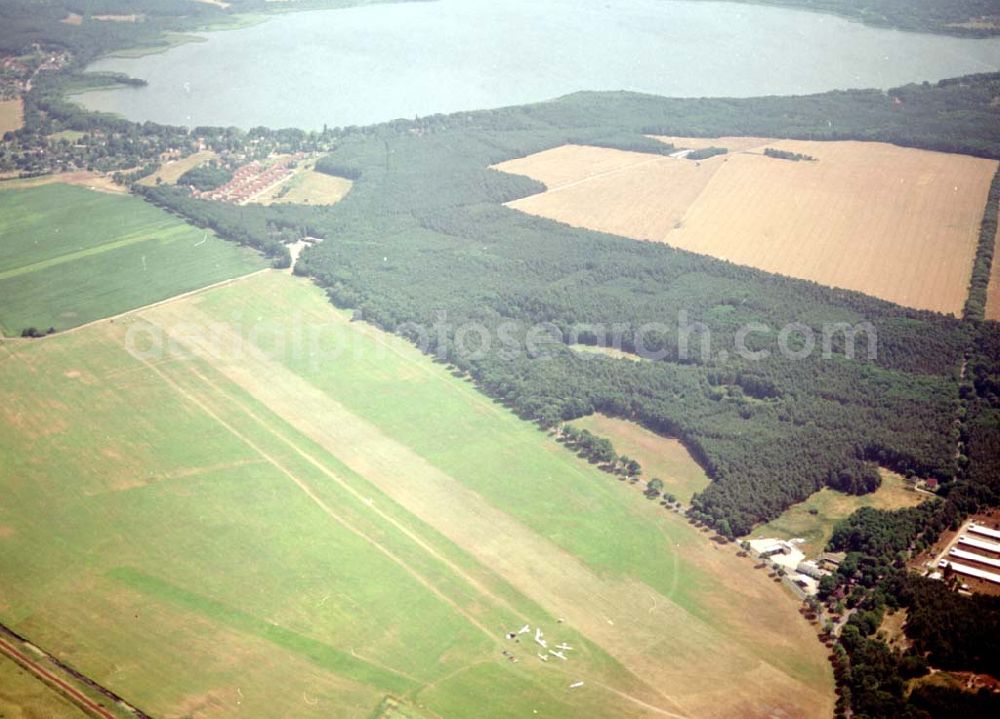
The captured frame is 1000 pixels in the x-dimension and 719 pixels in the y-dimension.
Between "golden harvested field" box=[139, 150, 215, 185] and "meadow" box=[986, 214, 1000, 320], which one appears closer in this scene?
"meadow" box=[986, 214, 1000, 320]

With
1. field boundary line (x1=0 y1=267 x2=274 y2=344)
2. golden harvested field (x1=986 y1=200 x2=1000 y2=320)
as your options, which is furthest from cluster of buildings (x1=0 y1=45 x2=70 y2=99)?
golden harvested field (x1=986 y1=200 x2=1000 y2=320)

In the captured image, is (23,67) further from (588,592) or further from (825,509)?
(825,509)

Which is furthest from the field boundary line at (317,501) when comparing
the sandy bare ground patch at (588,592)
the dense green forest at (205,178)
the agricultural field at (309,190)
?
the dense green forest at (205,178)

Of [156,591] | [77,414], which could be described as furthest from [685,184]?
[156,591]

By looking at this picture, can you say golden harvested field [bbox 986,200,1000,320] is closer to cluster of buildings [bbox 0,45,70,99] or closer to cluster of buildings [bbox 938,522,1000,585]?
cluster of buildings [bbox 938,522,1000,585]

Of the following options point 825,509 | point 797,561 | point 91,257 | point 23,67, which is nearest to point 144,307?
point 91,257

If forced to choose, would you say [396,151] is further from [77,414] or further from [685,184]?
[77,414]
